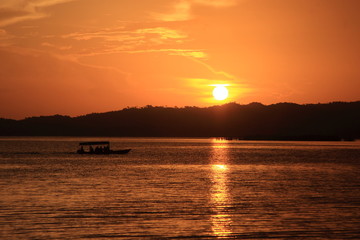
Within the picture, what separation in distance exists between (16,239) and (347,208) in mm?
29227

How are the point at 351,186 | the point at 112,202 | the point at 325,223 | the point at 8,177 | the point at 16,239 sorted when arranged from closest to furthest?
1. the point at 16,239
2. the point at 325,223
3. the point at 112,202
4. the point at 351,186
5. the point at 8,177

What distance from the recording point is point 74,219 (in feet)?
133

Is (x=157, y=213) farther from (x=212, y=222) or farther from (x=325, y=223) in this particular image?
(x=325, y=223)

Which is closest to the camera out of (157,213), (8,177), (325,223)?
(325,223)

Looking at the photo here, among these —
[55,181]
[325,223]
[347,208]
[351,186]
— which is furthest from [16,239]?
[351,186]

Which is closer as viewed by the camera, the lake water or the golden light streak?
the lake water

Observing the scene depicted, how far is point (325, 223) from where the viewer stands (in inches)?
1558

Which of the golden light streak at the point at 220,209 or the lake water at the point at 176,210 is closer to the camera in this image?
the lake water at the point at 176,210

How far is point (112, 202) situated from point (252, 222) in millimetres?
16039

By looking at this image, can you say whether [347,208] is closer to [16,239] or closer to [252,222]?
[252,222]

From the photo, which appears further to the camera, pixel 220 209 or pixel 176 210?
pixel 220 209

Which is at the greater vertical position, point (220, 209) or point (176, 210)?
point (176, 210)

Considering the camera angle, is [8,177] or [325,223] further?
[8,177]

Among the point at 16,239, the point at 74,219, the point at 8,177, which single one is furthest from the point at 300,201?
the point at 8,177
